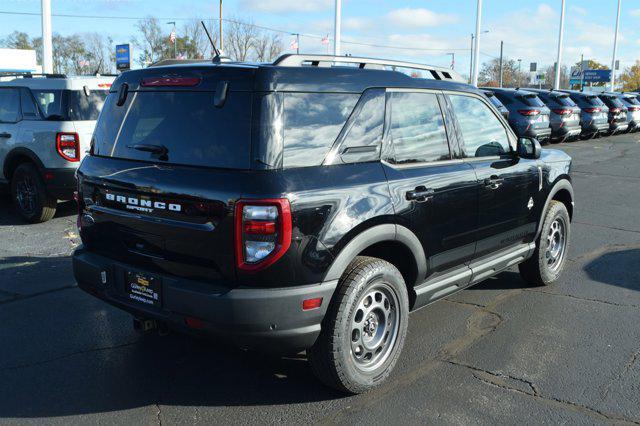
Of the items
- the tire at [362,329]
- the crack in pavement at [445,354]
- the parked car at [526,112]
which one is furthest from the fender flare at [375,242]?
the parked car at [526,112]

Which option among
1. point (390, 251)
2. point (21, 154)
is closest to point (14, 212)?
point (21, 154)

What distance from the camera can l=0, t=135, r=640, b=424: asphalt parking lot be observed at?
3.42 metres

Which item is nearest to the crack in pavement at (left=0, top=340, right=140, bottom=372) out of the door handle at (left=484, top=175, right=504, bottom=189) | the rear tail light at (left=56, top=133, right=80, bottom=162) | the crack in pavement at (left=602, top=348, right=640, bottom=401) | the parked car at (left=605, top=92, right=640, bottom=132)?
the door handle at (left=484, top=175, right=504, bottom=189)

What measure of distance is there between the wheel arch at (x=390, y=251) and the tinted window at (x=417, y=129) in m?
0.49

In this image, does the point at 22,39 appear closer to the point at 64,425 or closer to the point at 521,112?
the point at 521,112

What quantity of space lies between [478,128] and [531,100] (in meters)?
15.5

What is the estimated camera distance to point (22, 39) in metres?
73.6

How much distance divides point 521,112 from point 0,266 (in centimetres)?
1593

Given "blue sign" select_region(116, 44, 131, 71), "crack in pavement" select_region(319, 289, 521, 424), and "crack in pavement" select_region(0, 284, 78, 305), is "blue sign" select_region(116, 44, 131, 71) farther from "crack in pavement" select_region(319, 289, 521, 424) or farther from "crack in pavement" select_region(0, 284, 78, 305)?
"crack in pavement" select_region(319, 289, 521, 424)

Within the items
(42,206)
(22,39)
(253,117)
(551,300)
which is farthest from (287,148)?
(22,39)

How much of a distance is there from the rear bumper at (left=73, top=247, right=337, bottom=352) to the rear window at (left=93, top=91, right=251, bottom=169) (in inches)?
26.2

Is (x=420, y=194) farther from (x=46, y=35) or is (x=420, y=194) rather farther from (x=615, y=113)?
(x=615, y=113)

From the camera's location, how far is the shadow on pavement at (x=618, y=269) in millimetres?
5848

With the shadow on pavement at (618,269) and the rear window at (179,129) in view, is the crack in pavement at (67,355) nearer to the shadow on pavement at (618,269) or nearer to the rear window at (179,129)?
the rear window at (179,129)
